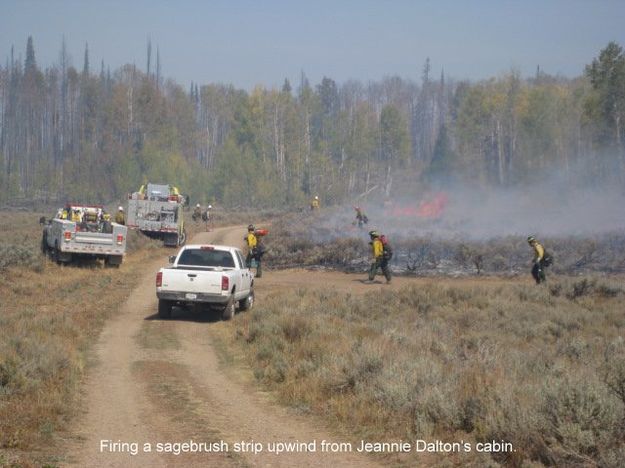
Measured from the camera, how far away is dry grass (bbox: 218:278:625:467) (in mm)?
7875

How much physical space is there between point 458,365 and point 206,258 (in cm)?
1005

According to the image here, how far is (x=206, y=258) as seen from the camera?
20.9 m

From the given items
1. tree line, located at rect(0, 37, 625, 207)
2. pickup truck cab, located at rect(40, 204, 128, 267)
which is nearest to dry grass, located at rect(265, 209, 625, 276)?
pickup truck cab, located at rect(40, 204, 128, 267)

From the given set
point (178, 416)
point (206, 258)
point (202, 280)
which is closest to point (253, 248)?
point (206, 258)

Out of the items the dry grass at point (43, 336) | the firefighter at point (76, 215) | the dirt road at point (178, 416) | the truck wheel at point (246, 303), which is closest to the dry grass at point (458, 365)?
the truck wheel at point (246, 303)

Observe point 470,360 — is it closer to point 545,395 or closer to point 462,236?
point 545,395

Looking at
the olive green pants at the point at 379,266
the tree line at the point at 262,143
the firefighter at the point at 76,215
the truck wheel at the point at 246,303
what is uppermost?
the tree line at the point at 262,143

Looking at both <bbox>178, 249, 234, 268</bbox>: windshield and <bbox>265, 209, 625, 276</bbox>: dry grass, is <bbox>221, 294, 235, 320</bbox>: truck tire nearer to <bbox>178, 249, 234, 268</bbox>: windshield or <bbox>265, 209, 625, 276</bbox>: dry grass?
<bbox>178, 249, 234, 268</bbox>: windshield

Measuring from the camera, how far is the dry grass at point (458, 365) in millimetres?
7875

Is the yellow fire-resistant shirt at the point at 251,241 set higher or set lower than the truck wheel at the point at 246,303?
higher

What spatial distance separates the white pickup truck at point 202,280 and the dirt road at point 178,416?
205 cm

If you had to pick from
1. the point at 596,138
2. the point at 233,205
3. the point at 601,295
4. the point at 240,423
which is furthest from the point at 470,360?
the point at 233,205

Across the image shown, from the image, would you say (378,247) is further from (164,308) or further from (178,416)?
(178,416)

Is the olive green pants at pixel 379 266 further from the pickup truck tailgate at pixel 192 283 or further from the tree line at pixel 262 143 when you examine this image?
the tree line at pixel 262 143
